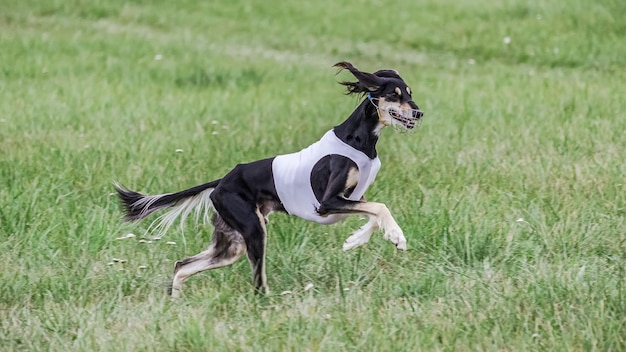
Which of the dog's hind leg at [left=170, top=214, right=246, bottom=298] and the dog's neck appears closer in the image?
the dog's neck

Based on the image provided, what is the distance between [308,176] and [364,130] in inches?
12.3

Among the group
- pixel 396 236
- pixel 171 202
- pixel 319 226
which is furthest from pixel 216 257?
pixel 319 226

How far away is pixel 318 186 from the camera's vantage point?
4.32m

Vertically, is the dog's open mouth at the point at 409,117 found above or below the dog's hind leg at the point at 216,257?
above

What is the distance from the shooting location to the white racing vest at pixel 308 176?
169 inches

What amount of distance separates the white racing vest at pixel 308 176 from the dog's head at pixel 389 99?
206 mm

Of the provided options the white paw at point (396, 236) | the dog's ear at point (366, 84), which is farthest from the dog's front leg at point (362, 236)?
the dog's ear at point (366, 84)

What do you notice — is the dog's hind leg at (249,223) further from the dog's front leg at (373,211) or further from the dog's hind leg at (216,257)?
the dog's front leg at (373,211)

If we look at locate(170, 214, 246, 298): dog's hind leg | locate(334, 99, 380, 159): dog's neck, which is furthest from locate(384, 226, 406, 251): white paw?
locate(170, 214, 246, 298): dog's hind leg

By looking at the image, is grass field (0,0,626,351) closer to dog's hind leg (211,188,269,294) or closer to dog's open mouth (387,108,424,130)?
dog's hind leg (211,188,269,294)

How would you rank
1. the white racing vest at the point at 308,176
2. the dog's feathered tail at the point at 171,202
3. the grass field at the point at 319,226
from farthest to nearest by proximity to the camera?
the dog's feathered tail at the point at 171,202 < the white racing vest at the point at 308,176 < the grass field at the point at 319,226

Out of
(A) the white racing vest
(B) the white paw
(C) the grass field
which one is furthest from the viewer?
(A) the white racing vest

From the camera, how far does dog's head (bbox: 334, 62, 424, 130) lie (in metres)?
4.21

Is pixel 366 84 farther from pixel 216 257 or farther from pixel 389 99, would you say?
pixel 216 257
